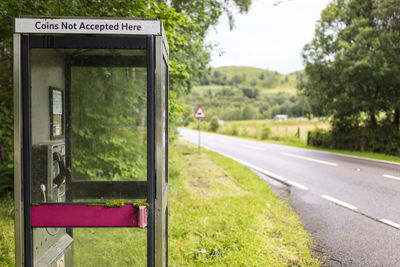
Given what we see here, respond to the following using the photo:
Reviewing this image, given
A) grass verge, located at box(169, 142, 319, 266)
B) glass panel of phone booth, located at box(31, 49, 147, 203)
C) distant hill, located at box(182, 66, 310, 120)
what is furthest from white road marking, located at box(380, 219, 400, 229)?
distant hill, located at box(182, 66, 310, 120)

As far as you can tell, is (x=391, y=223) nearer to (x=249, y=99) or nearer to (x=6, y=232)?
(x=6, y=232)

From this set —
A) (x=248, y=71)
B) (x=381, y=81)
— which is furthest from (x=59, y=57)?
(x=248, y=71)

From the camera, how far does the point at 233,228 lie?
4352mm

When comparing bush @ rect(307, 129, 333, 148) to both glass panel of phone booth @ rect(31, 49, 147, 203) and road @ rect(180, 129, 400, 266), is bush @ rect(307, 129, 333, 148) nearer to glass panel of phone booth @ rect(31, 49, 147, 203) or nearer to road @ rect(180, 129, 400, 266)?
road @ rect(180, 129, 400, 266)

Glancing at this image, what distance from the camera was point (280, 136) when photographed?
918 inches

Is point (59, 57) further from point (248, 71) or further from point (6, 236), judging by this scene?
point (248, 71)

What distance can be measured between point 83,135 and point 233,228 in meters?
2.53

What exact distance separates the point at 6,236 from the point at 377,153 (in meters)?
15.0

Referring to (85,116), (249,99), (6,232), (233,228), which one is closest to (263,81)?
(249,99)

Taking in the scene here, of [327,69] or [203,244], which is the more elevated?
[327,69]

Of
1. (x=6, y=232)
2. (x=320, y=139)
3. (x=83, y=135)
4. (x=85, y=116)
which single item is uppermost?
(x=85, y=116)

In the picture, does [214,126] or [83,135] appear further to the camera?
[214,126]

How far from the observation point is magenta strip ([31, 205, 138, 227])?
7.00 feet

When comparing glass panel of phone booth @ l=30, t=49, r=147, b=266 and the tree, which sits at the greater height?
the tree
